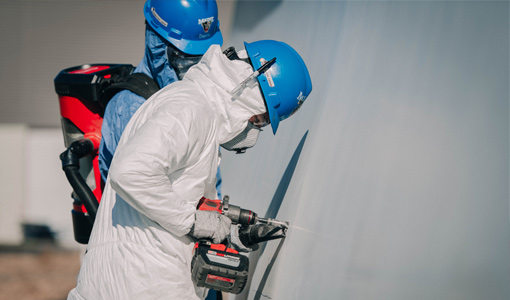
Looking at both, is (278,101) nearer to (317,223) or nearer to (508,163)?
(317,223)

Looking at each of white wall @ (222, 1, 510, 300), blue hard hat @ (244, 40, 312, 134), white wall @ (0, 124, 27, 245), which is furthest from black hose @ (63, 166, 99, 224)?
white wall @ (0, 124, 27, 245)

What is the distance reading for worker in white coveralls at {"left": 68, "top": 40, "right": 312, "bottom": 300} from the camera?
133 cm

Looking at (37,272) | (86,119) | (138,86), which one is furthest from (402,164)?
(37,272)

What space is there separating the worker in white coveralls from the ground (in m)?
2.67

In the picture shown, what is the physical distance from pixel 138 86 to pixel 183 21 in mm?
439

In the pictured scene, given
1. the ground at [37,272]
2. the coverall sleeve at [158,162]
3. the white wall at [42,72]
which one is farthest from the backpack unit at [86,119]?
the white wall at [42,72]

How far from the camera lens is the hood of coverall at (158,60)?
2.28 metres

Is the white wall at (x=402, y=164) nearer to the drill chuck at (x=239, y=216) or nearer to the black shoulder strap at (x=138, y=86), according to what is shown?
the drill chuck at (x=239, y=216)

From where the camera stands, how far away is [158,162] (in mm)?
1263

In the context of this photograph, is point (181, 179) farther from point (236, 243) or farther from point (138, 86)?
point (138, 86)

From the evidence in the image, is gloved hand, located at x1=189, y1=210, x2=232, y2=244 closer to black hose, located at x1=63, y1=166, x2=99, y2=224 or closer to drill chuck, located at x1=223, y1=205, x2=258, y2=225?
drill chuck, located at x1=223, y1=205, x2=258, y2=225

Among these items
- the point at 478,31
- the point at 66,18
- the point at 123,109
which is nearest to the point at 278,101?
the point at 478,31

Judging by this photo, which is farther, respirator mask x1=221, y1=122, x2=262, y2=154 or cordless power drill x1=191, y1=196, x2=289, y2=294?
respirator mask x1=221, y1=122, x2=262, y2=154

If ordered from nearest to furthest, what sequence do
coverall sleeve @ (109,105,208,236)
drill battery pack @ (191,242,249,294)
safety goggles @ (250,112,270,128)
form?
1. coverall sleeve @ (109,105,208,236)
2. drill battery pack @ (191,242,249,294)
3. safety goggles @ (250,112,270,128)
